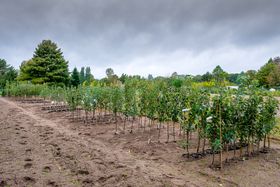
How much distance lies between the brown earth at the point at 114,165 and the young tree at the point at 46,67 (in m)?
28.2

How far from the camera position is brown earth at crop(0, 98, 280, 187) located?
3.35m

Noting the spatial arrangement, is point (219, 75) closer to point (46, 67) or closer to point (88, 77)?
point (46, 67)

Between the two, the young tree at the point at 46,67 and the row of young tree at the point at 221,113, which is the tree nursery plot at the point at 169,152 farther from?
the young tree at the point at 46,67

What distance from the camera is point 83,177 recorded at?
136 inches

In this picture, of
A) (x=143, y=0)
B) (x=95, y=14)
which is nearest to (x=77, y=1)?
(x=95, y=14)

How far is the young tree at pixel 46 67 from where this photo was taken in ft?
104

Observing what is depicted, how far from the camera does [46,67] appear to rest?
105ft

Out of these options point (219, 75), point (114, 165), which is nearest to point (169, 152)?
point (114, 165)

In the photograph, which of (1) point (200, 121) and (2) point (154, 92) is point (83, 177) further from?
(2) point (154, 92)

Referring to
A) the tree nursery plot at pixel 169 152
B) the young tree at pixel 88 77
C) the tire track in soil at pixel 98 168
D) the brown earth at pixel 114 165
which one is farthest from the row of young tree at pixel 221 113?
the young tree at pixel 88 77

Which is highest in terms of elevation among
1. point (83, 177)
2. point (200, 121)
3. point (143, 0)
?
point (143, 0)

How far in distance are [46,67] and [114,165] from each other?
106ft

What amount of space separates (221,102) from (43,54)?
3454cm

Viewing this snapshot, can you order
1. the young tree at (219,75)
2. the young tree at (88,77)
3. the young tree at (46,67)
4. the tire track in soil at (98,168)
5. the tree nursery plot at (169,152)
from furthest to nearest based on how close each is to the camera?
the young tree at (46,67) → the young tree at (88,77) → the young tree at (219,75) → the tree nursery plot at (169,152) → the tire track in soil at (98,168)
